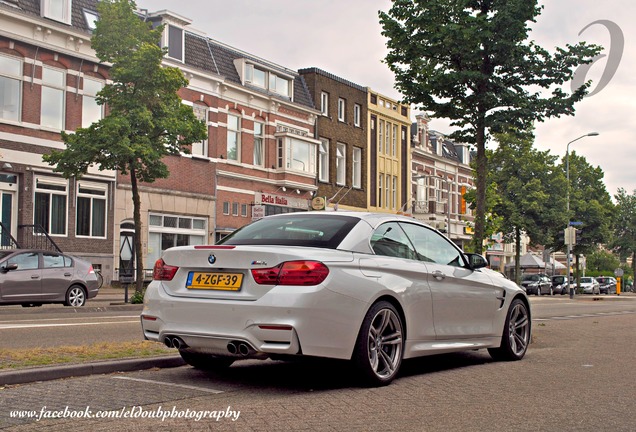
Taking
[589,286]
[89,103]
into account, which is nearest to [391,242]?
[89,103]

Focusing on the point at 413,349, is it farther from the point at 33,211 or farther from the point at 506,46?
the point at 33,211

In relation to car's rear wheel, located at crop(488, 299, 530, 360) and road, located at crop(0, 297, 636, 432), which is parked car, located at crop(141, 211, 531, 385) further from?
car's rear wheel, located at crop(488, 299, 530, 360)

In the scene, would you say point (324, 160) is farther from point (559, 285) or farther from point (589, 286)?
point (589, 286)

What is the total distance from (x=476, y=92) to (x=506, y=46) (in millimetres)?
966

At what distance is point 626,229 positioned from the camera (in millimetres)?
81938

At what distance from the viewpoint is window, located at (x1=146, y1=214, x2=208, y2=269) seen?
116 ft

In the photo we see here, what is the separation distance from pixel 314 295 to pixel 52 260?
50.0 feet

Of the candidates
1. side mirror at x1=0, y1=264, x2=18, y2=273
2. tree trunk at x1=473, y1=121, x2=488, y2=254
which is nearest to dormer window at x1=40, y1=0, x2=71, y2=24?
side mirror at x1=0, y1=264, x2=18, y2=273

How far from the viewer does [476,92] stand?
1396 cm

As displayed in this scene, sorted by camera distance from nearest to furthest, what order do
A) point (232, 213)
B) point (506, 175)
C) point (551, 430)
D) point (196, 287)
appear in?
1. point (551, 430)
2. point (196, 287)
3. point (232, 213)
4. point (506, 175)

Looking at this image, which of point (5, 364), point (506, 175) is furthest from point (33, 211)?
point (506, 175)

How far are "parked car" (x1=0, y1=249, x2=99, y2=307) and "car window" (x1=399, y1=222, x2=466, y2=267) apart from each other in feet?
43.5

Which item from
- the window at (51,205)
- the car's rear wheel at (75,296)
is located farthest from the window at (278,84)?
the car's rear wheel at (75,296)

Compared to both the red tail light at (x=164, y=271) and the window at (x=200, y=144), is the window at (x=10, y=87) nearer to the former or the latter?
the window at (x=200, y=144)
